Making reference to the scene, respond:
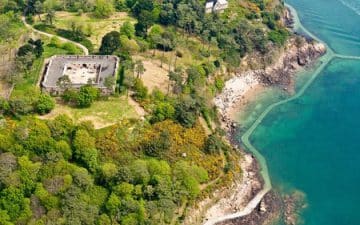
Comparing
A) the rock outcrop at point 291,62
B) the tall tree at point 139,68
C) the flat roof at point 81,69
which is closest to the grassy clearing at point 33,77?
the flat roof at point 81,69

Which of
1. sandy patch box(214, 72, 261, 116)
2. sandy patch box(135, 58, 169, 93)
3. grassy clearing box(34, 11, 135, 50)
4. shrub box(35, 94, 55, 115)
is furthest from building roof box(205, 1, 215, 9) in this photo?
shrub box(35, 94, 55, 115)

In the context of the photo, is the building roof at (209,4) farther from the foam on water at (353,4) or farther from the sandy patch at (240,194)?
the sandy patch at (240,194)

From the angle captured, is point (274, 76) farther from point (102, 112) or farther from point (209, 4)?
point (102, 112)

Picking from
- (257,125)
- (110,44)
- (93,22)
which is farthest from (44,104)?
(257,125)

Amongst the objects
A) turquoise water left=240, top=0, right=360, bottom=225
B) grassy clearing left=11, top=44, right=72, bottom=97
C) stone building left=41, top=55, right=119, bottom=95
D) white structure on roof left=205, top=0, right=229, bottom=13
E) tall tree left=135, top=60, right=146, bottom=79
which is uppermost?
white structure on roof left=205, top=0, right=229, bottom=13

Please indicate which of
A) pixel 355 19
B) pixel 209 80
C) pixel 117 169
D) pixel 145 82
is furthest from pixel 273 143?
pixel 355 19

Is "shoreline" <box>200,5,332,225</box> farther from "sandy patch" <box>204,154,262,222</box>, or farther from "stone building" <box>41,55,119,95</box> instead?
"stone building" <box>41,55,119,95</box>
